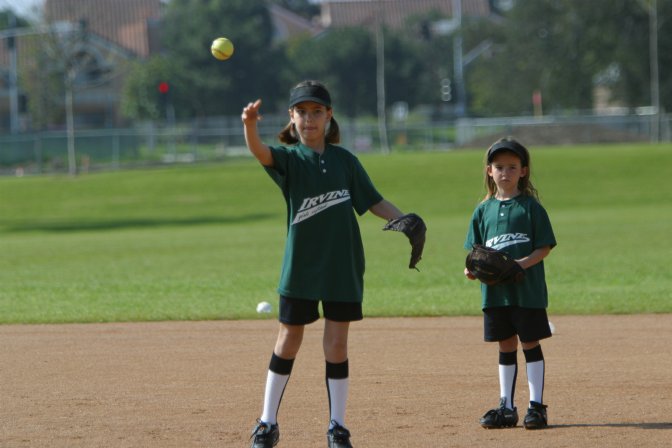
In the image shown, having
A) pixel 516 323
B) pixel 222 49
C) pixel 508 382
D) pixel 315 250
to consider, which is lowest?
pixel 508 382

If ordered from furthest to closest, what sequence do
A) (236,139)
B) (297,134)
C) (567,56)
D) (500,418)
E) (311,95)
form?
(567,56) → (236,139) → (500,418) → (297,134) → (311,95)

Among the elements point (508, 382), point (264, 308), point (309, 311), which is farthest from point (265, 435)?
point (264, 308)

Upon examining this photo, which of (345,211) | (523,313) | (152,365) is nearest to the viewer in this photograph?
(345,211)

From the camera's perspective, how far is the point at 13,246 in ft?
74.0

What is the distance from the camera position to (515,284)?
624 centimetres

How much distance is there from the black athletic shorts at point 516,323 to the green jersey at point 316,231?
105cm

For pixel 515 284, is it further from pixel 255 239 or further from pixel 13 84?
pixel 13 84

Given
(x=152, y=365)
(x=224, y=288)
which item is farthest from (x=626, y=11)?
(x=152, y=365)

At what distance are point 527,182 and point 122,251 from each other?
14.9 m

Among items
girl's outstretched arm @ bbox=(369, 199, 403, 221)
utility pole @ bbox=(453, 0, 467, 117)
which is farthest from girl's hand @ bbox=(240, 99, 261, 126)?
utility pole @ bbox=(453, 0, 467, 117)

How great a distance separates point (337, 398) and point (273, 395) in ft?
1.07

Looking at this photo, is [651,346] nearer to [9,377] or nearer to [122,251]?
[9,377]

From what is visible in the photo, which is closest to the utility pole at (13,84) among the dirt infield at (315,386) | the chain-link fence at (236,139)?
the chain-link fence at (236,139)

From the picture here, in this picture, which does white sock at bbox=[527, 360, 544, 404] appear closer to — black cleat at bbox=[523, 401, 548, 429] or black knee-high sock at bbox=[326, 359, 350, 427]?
black cleat at bbox=[523, 401, 548, 429]
